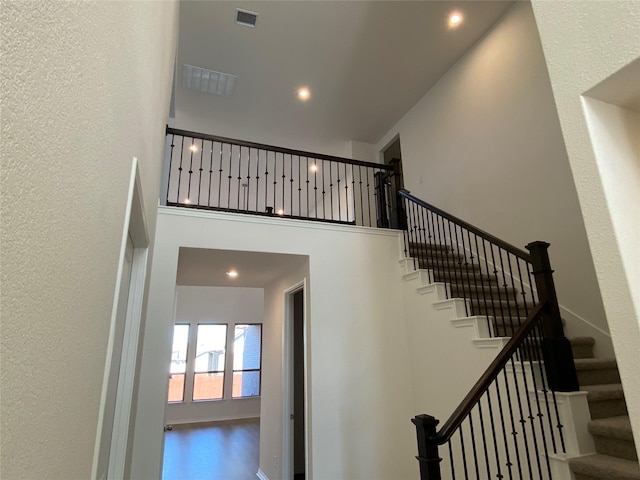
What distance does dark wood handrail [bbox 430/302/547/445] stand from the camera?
7.29ft

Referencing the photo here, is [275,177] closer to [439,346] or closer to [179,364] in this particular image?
[439,346]

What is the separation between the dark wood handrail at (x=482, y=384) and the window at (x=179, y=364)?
8.74 m

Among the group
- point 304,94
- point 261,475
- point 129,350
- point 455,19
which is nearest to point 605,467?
point 129,350

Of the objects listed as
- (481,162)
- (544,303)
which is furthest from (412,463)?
(481,162)

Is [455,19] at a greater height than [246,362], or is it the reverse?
[455,19]

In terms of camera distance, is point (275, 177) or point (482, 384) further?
point (275, 177)

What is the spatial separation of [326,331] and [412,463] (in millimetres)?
1619

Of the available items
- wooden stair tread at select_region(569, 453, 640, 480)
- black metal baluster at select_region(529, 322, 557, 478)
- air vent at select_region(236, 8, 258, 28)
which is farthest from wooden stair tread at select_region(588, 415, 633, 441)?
air vent at select_region(236, 8, 258, 28)

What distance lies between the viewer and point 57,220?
26.6 inches

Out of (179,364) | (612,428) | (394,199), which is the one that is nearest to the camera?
(612,428)

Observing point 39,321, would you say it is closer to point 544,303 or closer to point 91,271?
point 91,271

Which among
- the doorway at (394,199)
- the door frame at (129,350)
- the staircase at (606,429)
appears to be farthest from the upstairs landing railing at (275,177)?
the staircase at (606,429)

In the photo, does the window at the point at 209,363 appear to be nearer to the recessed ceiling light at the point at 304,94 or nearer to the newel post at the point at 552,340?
the recessed ceiling light at the point at 304,94

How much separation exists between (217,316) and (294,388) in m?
6.03
